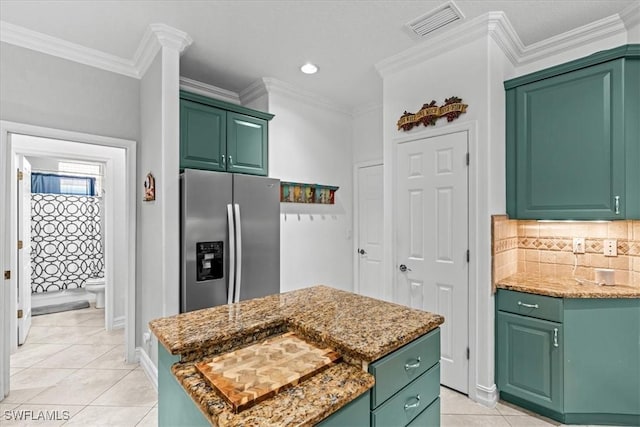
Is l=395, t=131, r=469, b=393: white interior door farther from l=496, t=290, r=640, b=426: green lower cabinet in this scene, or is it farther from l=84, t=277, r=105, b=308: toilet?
l=84, t=277, r=105, b=308: toilet

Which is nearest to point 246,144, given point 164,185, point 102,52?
point 164,185

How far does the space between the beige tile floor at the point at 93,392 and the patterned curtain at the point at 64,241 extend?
1.60 metres

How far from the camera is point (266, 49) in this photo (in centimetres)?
271

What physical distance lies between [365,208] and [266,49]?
2235 mm

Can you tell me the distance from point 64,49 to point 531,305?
4.05 m

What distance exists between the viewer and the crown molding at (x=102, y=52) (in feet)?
7.81

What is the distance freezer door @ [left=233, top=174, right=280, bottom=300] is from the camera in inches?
106

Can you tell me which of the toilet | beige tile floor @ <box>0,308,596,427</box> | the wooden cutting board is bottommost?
beige tile floor @ <box>0,308,596,427</box>

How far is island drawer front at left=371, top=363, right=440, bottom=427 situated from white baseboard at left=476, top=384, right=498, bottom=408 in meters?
1.21

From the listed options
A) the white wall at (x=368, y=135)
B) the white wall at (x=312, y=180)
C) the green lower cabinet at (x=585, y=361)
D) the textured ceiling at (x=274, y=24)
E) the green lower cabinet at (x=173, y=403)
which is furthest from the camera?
the white wall at (x=368, y=135)

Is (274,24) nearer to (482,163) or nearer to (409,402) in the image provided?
(482,163)

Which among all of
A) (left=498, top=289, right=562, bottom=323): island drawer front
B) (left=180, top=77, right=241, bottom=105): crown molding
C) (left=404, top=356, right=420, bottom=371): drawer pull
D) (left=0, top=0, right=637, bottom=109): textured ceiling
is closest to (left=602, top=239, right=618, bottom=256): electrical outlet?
(left=498, top=289, right=562, bottom=323): island drawer front

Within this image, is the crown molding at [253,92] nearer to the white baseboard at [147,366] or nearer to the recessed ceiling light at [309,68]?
the recessed ceiling light at [309,68]

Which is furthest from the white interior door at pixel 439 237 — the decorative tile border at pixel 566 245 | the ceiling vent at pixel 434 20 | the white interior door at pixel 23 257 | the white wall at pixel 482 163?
the white interior door at pixel 23 257
